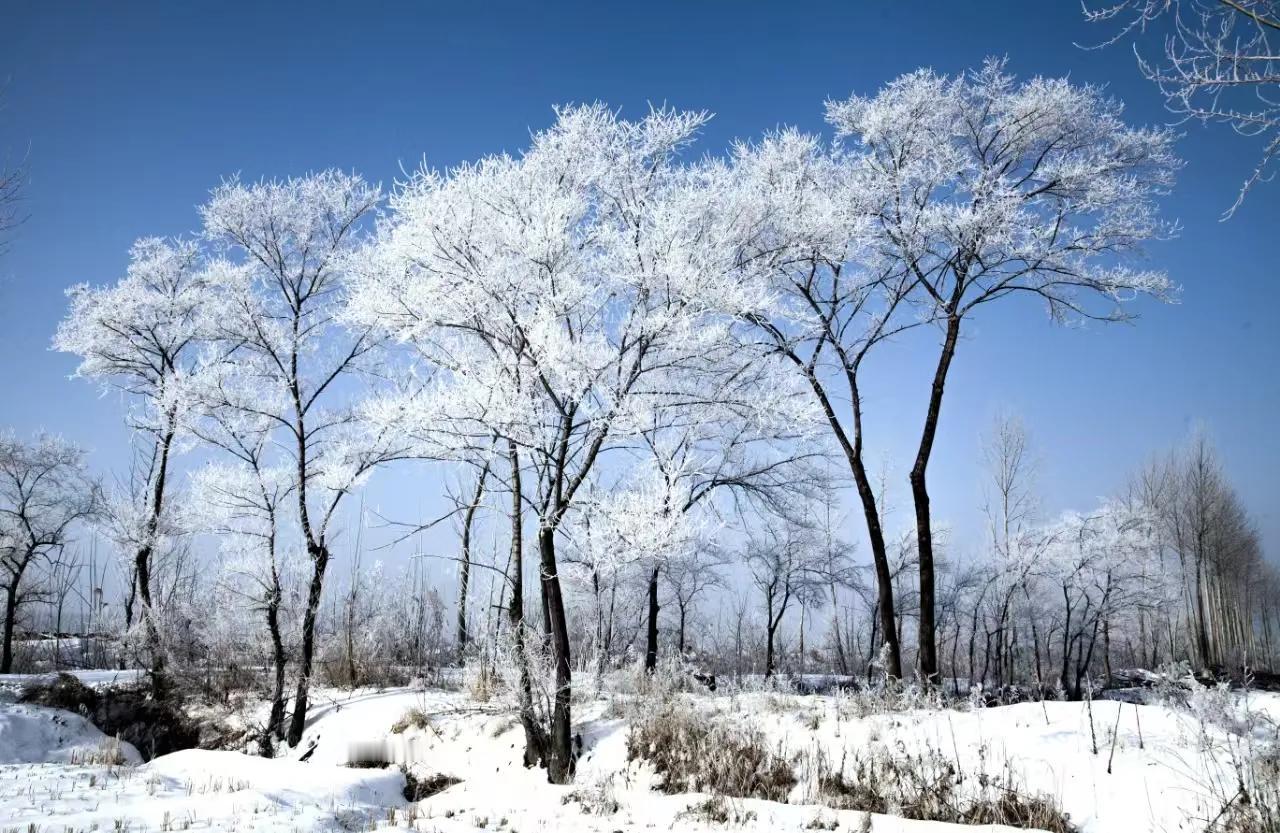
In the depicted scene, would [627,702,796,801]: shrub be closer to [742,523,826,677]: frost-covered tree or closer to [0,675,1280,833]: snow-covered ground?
[0,675,1280,833]: snow-covered ground

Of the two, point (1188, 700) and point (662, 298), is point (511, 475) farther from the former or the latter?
point (1188, 700)

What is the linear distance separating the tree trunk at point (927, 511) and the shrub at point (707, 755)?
13.8ft

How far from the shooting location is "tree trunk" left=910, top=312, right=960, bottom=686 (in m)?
12.6

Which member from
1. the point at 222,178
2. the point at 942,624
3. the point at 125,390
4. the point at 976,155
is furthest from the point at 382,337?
the point at 942,624

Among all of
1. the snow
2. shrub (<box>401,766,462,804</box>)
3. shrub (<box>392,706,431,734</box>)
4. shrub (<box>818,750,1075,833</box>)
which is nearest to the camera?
shrub (<box>818,750,1075,833</box>)

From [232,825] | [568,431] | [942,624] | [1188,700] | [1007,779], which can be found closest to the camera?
[232,825]

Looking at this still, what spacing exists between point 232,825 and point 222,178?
41.4ft

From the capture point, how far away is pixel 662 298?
1032 cm

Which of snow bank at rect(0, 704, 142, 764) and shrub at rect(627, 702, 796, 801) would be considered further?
snow bank at rect(0, 704, 142, 764)

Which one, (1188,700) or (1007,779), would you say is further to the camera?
(1188,700)

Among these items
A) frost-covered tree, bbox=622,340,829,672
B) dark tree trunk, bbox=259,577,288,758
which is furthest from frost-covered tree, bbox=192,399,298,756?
frost-covered tree, bbox=622,340,829,672

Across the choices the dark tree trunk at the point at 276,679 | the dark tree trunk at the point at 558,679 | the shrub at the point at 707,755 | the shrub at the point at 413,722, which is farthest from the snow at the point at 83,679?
the shrub at the point at 707,755

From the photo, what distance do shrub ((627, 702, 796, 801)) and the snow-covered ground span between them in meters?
0.22

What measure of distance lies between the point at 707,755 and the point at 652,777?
88 cm
